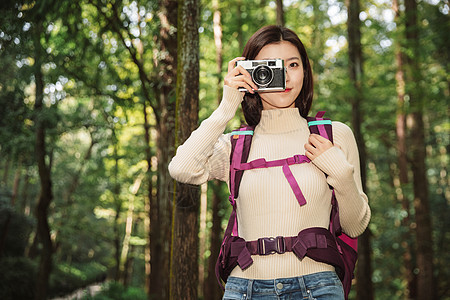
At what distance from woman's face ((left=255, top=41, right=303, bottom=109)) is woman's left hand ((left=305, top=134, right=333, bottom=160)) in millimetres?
374

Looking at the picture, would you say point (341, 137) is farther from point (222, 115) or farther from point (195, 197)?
point (195, 197)

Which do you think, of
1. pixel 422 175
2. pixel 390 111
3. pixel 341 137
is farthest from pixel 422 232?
pixel 341 137

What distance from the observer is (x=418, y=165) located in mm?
13422

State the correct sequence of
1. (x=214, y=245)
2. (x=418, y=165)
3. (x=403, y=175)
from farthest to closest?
(x=403, y=175) → (x=214, y=245) → (x=418, y=165)

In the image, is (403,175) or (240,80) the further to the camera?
(403,175)

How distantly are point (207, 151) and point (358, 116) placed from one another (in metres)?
10.1

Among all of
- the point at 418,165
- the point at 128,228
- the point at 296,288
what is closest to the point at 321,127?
the point at 296,288

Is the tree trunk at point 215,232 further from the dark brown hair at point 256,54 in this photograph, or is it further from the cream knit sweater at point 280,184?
the cream knit sweater at point 280,184

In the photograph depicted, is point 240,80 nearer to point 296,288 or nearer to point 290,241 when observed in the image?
point 290,241

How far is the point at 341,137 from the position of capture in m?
2.54

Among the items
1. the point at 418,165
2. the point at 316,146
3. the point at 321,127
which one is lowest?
the point at 316,146

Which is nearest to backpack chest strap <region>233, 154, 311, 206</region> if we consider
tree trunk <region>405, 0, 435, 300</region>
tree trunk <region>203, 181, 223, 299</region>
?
tree trunk <region>405, 0, 435, 300</region>

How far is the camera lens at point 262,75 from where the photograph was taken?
254 centimetres

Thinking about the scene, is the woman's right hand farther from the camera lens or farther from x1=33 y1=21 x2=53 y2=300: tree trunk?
x1=33 y1=21 x2=53 y2=300: tree trunk
